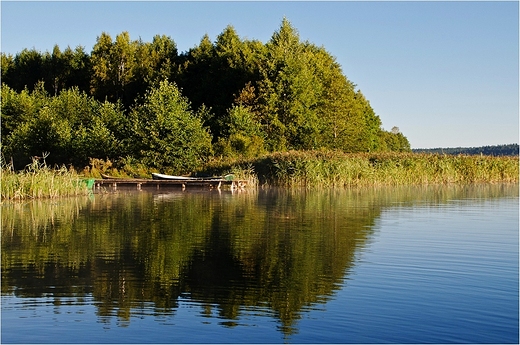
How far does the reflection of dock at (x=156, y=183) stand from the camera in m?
42.4

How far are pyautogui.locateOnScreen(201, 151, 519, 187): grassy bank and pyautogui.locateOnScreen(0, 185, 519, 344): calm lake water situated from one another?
14952mm

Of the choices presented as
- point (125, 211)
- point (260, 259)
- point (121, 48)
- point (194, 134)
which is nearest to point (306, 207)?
point (125, 211)

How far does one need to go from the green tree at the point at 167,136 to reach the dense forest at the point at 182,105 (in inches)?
2.8

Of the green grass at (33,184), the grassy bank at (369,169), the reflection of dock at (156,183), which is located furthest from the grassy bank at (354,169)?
the green grass at (33,184)

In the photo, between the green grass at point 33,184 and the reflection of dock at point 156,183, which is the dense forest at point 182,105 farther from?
the green grass at point 33,184

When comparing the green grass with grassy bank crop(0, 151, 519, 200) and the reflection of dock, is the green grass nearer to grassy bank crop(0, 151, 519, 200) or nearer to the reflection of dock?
grassy bank crop(0, 151, 519, 200)

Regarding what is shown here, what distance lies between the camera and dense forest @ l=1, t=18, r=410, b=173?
165 ft

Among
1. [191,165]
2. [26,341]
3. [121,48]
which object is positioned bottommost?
[26,341]

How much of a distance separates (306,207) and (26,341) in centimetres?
1977

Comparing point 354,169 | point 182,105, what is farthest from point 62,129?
point 354,169

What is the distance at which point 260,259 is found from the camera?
1570cm

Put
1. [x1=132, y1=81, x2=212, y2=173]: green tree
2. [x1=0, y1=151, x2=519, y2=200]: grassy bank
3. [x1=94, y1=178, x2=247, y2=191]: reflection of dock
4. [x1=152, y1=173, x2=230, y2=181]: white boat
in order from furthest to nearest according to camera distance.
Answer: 1. [x1=132, y1=81, x2=212, y2=173]: green tree
2. [x1=152, y1=173, x2=230, y2=181]: white boat
3. [x1=94, y1=178, x2=247, y2=191]: reflection of dock
4. [x1=0, y1=151, x2=519, y2=200]: grassy bank

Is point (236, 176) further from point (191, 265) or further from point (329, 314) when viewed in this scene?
point (329, 314)

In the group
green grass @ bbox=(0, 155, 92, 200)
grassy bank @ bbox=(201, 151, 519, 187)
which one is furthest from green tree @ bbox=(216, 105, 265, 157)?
green grass @ bbox=(0, 155, 92, 200)
